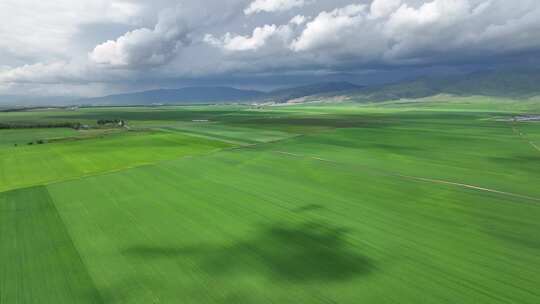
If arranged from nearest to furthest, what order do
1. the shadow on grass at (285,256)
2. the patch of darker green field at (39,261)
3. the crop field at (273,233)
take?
the patch of darker green field at (39,261)
the crop field at (273,233)
the shadow on grass at (285,256)

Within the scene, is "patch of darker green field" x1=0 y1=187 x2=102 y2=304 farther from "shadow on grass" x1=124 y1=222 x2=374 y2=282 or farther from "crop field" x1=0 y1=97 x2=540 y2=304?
"shadow on grass" x1=124 y1=222 x2=374 y2=282

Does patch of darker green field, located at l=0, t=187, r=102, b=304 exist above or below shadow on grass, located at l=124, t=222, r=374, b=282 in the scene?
below

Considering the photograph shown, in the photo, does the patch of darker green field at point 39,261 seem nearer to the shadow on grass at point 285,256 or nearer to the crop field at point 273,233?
the crop field at point 273,233

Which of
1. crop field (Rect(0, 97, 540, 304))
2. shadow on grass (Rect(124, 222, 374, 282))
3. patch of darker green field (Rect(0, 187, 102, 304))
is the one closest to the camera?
patch of darker green field (Rect(0, 187, 102, 304))

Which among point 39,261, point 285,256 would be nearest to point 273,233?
point 285,256

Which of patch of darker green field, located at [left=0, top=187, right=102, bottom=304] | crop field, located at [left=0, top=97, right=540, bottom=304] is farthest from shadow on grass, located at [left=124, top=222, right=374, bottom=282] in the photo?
patch of darker green field, located at [left=0, top=187, right=102, bottom=304]

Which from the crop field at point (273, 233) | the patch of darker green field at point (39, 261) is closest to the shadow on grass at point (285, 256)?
the crop field at point (273, 233)

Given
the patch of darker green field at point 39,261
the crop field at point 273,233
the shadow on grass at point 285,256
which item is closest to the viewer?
the patch of darker green field at point 39,261

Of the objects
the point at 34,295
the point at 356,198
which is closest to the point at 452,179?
the point at 356,198
